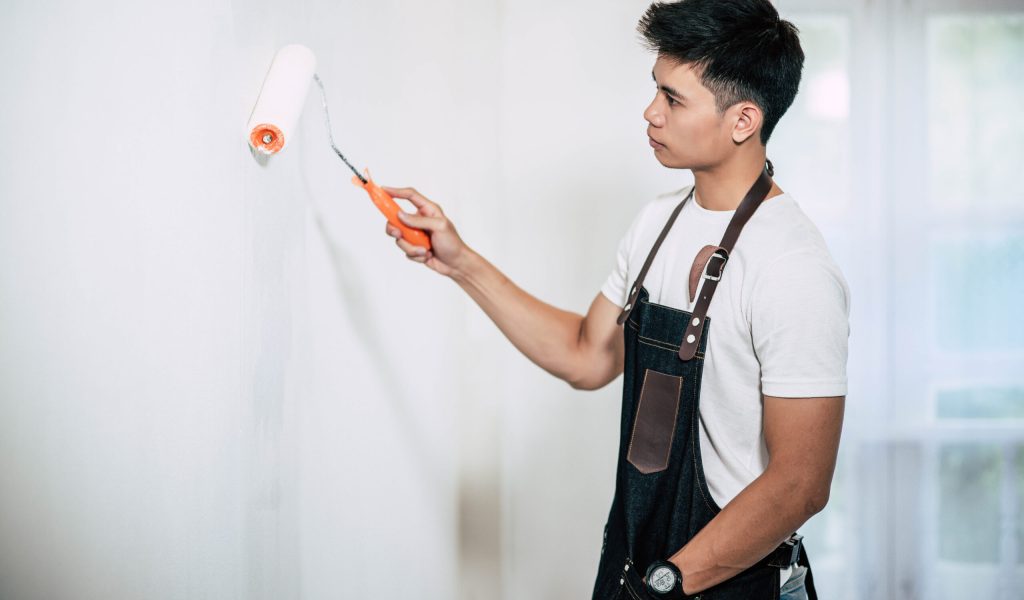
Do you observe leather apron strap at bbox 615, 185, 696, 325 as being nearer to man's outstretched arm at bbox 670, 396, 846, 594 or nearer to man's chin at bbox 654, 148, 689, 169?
man's chin at bbox 654, 148, 689, 169

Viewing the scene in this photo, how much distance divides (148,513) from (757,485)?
70 centimetres

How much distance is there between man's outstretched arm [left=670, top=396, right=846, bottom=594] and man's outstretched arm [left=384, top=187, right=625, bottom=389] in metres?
0.41

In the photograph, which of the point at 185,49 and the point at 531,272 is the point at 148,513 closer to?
the point at 185,49

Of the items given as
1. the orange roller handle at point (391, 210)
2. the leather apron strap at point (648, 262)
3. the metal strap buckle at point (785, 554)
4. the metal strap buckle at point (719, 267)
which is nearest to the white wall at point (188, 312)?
the orange roller handle at point (391, 210)

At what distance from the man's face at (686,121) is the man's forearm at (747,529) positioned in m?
0.46

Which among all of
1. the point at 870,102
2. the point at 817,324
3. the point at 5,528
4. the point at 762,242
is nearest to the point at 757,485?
the point at 817,324

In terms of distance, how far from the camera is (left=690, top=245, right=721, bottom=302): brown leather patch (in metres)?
1.14

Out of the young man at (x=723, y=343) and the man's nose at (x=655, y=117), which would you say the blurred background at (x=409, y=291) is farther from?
the man's nose at (x=655, y=117)

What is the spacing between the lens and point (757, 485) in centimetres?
101

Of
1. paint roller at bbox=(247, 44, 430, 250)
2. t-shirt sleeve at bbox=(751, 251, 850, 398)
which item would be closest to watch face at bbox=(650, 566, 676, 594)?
t-shirt sleeve at bbox=(751, 251, 850, 398)

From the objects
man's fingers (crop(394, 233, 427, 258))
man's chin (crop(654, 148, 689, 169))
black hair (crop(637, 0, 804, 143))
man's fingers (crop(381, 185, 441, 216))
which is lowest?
man's fingers (crop(394, 233, 427, 258))

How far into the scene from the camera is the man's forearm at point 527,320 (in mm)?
1326

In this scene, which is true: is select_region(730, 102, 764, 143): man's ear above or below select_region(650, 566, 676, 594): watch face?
above

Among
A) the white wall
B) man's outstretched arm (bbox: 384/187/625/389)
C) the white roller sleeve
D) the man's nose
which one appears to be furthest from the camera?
man's outstretched arm (bbox: 384/187/625/389)
